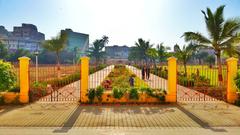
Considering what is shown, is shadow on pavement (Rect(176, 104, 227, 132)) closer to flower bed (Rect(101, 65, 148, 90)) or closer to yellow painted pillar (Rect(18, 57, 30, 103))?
flower bed (Rect(101, 65, 148, 90))

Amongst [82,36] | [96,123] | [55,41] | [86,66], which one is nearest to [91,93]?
[86,66]

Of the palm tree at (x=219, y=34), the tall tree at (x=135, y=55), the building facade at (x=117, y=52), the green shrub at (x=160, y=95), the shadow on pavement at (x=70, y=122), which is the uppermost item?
the building facade at (x=117, y=52)

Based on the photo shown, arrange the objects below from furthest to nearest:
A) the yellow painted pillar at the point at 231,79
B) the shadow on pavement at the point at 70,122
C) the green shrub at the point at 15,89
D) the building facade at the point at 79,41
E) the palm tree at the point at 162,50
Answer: the building facade at the point at 79,41 < the palm tree at the point at 162,50 < the green shrub at the point at 15,89 < the yellow painted pillar at the point at 231,79 < the shadow on pavement at the point at 70,122

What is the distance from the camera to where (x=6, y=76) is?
35.8ft

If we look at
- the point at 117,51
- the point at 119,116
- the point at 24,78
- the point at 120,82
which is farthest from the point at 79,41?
the point at 119,116

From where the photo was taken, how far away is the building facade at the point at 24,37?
128 meters

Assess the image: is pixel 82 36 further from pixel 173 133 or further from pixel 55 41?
pixel 173 133

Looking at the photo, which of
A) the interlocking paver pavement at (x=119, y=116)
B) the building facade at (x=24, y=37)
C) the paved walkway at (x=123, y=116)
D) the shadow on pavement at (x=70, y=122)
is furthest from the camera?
the building facade at (x=24, y=37)

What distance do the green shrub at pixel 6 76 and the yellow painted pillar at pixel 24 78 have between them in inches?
15.9

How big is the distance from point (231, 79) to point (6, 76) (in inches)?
413

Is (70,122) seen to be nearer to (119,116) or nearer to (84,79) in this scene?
(119,116)

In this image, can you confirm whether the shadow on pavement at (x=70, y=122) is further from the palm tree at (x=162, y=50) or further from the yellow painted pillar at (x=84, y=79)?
the palm tree at (x=162, y=50)

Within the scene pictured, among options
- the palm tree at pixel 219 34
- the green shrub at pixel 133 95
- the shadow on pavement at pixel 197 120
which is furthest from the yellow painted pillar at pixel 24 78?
the palm tree at pixel 219 34

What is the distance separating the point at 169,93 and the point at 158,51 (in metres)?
29.5
